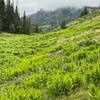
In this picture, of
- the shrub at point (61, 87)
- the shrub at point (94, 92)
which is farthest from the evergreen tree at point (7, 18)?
the shrub at point (94, 92)

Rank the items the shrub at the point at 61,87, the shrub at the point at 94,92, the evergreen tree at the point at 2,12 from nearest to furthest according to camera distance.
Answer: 1. the shrub at the point at 94,92
2. the shrub at the point at 61,87
3. the evergreen tree at the point at 2,12

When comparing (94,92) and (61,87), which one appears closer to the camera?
(94,92)

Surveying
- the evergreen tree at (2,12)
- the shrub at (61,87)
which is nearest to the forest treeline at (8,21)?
the evergreen tree at (2,12)

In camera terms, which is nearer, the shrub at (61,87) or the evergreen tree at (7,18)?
the shrub at (61,87)

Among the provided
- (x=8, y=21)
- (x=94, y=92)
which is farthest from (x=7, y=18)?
(x=94, y=92)

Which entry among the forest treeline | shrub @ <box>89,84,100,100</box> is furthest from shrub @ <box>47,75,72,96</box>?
the forest treeline

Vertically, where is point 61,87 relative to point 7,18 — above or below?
below

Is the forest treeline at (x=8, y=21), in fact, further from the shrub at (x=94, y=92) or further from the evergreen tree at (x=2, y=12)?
the shrub at (x=94, y=92)

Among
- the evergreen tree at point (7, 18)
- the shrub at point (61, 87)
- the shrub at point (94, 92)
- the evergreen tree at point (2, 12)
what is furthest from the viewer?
the evergreen tree at point (7, 18)

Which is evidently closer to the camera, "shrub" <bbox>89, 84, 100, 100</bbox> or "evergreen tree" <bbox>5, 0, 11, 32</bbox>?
"shrub" <bbox>89, 84, 100, 100</bbox>

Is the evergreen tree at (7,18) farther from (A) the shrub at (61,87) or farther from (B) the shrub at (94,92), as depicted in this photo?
(B) the shrub at (94,92)

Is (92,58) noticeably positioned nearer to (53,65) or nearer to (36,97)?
(53,65)

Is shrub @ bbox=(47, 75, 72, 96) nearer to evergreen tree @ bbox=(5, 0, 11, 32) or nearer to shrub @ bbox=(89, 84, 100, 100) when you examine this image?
shrub @ bbox=(89, 84, 100, 100)

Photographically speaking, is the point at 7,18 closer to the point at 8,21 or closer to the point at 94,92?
the point at 8,21
